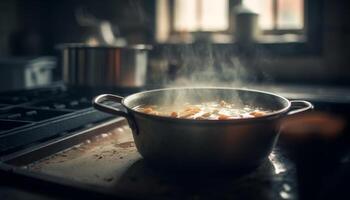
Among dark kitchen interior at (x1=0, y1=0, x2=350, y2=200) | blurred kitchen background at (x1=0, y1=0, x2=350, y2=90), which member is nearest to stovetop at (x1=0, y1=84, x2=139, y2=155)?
dark kitchen interior at (x1=0, y1=0, x2=350, y2=200)

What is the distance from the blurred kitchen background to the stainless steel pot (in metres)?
0.35

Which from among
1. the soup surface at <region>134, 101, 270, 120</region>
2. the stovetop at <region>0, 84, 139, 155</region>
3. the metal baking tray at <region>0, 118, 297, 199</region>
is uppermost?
the soup surface at <region>134, 101, 270, 120</region>

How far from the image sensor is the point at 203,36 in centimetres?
246

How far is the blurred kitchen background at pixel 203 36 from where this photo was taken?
2.22 meters

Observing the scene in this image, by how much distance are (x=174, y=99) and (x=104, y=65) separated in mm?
603

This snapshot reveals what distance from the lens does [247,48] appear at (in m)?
2.33

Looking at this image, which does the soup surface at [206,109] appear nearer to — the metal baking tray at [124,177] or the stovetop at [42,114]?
the metal baking tray at [124,177]

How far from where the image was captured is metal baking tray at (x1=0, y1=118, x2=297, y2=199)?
0.67 m

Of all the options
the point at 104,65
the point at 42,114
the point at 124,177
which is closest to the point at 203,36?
the point at 104,65

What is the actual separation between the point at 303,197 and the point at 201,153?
0.67 feet

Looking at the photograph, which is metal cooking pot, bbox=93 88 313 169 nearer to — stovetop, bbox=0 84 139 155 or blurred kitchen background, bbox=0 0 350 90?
stovetop, bbox=0 84 139 155

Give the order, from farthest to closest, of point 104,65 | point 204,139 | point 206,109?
point 104,65 → point 206,109 → point 204,139

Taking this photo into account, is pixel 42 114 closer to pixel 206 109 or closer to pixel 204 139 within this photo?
pixel 206 109

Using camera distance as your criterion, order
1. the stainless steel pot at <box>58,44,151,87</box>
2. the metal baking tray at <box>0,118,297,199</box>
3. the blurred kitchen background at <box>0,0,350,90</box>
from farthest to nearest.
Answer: the blurred kitchen background at <box>0,0,350,90</box>, the stainless steel pot at <box>58,44,151,87</box>, the metal baking tray at <box>0,118,297,199</box>
